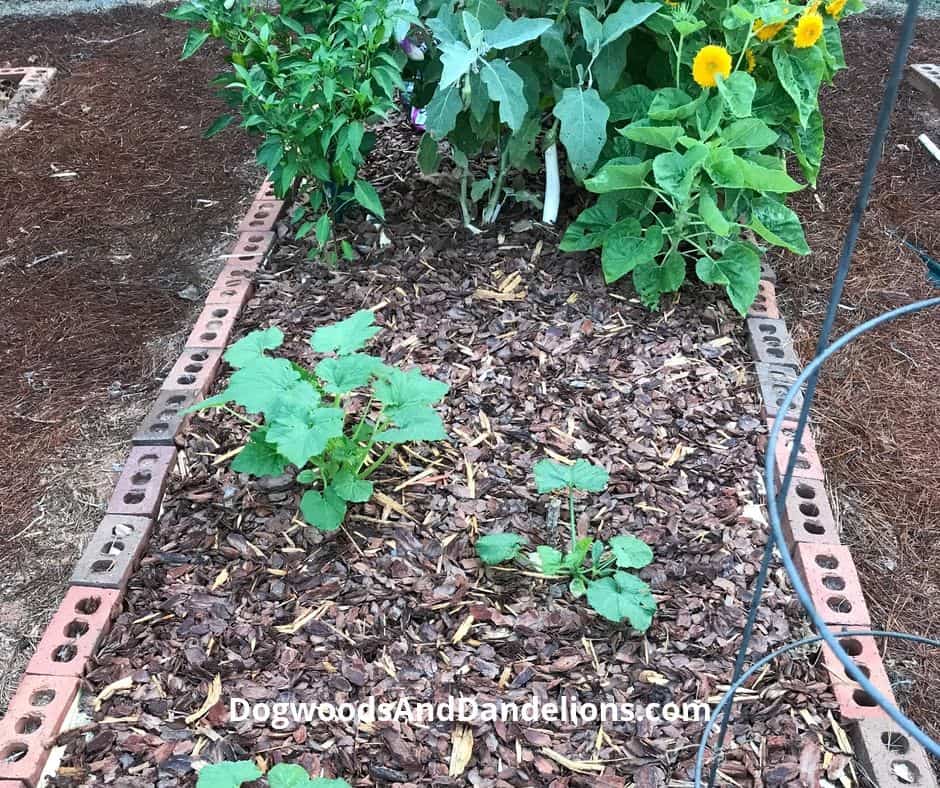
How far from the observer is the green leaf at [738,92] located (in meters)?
2.11

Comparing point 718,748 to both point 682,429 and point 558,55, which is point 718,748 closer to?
point 682,429

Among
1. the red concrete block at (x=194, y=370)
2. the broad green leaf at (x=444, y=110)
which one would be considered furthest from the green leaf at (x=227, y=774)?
the broad green leaf at (x=444, y=110)

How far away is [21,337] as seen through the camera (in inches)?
103

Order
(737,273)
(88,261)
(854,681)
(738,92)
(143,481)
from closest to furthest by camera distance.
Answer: (854,681)
(143,481)
(738,92)
(737,273)
(88,261)

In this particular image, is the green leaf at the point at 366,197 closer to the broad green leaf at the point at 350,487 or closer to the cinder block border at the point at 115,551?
the cinder block border at the point at 115,551

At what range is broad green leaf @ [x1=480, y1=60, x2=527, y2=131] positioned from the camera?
2.16m

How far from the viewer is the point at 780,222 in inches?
94.7

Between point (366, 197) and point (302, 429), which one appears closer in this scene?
point (302, 429)

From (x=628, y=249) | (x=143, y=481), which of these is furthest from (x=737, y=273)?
(x=143, y=481)

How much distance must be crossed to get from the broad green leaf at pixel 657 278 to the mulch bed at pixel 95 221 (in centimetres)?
149

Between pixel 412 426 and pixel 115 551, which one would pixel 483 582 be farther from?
pixel 115 551

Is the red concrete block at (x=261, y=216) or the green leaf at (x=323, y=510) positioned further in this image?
the red concrete block at (x=261, y=216)

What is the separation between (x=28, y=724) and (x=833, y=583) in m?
1.69

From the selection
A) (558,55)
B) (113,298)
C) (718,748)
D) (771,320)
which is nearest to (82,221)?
(113,298)
